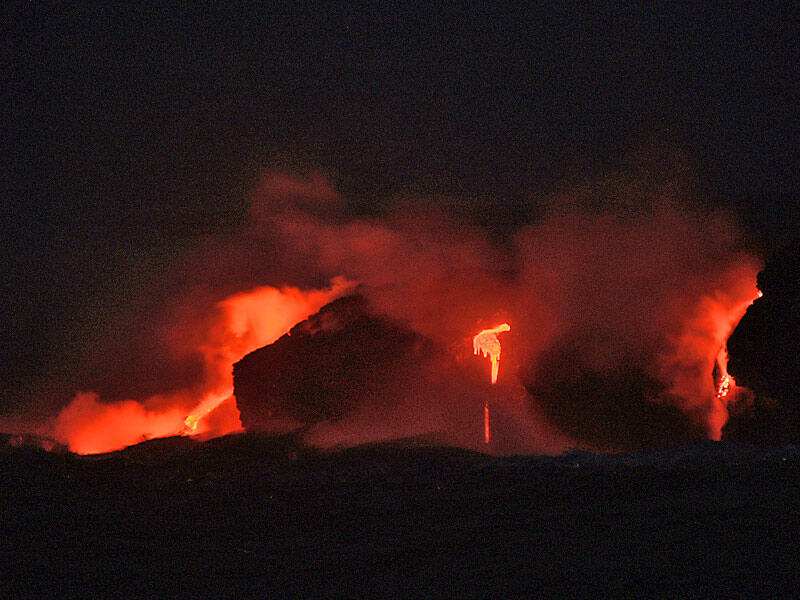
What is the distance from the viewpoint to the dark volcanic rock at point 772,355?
10617mm

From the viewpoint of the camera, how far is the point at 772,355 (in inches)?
424

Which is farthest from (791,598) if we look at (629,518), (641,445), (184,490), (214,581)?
(641,445)

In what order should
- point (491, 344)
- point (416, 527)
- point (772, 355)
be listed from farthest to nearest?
1. point (491, 344)
2. point (772, 355)
3. point (416, 527)

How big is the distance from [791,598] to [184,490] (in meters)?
5.77

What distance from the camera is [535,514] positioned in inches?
212

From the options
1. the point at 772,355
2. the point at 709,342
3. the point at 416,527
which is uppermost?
the point at 709,342

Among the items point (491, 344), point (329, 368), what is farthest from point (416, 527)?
point (491, 344)

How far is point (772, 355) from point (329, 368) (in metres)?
8.13

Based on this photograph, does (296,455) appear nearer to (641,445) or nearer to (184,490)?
(184,490)

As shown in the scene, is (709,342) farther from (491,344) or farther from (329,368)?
(329,368)

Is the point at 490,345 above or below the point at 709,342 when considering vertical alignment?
above

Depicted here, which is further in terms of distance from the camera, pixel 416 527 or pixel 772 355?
pixel 772 355

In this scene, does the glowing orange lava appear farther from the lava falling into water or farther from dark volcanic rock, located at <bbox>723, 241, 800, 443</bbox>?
dark volcanic rock, located at <bbox>723, 241, 800, 443</bbox>

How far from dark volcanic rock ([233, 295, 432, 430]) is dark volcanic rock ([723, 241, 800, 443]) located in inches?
241
